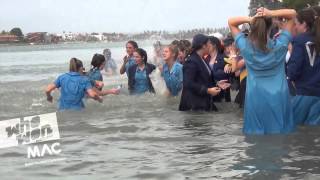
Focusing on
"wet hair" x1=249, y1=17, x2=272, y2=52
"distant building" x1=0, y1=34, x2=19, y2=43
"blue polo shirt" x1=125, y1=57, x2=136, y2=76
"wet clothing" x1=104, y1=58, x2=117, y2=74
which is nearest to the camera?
"wet hair" x1=249, y1=17, x2=272, y2=52

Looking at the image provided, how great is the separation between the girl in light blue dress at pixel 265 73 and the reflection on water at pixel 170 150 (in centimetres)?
27

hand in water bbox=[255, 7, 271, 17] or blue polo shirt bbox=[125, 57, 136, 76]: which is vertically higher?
hand in water bbox=[255, 7, 271, 17]

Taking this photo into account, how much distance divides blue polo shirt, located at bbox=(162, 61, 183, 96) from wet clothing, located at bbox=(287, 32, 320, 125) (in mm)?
3516

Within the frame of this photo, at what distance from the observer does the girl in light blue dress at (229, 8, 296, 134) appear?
7.21m

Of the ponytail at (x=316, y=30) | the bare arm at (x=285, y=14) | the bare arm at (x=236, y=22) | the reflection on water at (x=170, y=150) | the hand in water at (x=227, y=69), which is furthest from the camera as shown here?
the hand in water at (x=227, y=69)

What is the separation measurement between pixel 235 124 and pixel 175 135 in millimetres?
1206

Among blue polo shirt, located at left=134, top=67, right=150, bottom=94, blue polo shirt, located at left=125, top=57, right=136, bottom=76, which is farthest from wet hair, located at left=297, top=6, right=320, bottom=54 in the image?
blue polo shirt, located at left=125, top=57, right=136, bottom=76

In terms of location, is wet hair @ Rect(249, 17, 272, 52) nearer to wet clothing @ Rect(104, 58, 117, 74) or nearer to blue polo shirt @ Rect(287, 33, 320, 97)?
blue polo shirt @ Rect(287, 33, 320, 97)

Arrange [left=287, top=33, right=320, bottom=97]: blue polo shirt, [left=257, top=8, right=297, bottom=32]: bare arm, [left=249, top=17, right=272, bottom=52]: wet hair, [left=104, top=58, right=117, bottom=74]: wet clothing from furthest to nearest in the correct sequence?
[left=104, top=58, right=117, bottom=74]: wet clothing
[left=287, top=33, right=320, bottom=97]: blue polo shirt
[left=257, top=8, right=297, bottom=32]: bare arm
[left=249, top=17, right=272, bottom=52]: wet hair

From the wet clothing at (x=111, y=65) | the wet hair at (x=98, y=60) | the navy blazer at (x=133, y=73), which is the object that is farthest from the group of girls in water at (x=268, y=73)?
the wet clothing at (x=111, y=65)

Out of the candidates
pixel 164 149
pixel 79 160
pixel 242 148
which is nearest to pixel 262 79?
pixel 242 148

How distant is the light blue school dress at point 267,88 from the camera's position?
7254 millimetres

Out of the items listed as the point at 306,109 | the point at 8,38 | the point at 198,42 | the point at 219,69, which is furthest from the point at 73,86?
the point at 8,38

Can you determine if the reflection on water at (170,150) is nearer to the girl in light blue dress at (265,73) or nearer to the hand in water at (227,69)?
the girl in light blue dress at (265,73)
